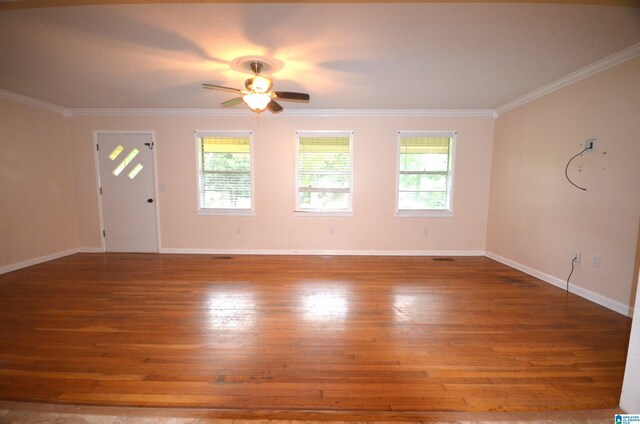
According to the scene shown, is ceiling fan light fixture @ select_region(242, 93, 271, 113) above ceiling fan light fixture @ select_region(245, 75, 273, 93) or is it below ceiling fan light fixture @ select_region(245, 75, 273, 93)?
below

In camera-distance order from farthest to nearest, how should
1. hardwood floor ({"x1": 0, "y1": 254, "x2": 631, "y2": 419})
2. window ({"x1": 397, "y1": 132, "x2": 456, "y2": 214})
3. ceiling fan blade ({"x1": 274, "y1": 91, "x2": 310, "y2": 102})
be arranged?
window ({"x1": 397, "y1": 132, "x2": 456, "y2": 214}) < ceiling fan blade ({"x1": 274, "y1": 91, "x2": 310, "y2": 102}) < hardwood floor ({"x1": 0, "y1": 254, "x2": 631, "y2": 419})

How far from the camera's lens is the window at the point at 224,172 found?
435cm

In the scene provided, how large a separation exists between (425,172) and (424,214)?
30.7 inches

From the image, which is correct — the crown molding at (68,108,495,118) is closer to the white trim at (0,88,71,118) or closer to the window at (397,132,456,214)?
the white trim at (0,88,71,118)

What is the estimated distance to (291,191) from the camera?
4387mm

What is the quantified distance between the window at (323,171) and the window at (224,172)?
0.95 metres

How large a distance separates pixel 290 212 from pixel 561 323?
12.3ft

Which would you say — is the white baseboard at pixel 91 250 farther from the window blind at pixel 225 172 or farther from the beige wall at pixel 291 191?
the window blind at pixel 225 172

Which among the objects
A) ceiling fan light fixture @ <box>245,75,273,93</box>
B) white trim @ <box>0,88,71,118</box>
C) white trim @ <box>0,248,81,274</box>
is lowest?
white trim @ <box>0,248,81,274</box>

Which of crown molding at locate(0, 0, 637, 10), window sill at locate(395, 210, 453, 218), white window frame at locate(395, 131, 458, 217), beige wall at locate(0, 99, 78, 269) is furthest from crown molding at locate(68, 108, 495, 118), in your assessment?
crown molding at locate(0, 0, 637, 10)

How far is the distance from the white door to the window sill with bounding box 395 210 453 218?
468 centimetres

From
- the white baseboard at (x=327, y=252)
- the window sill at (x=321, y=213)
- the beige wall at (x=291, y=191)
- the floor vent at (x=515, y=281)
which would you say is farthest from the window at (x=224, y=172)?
the floor vent at (x=515, y=281)

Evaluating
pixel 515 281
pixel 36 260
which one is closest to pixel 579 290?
pixel 515 281

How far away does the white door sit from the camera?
4.33m
